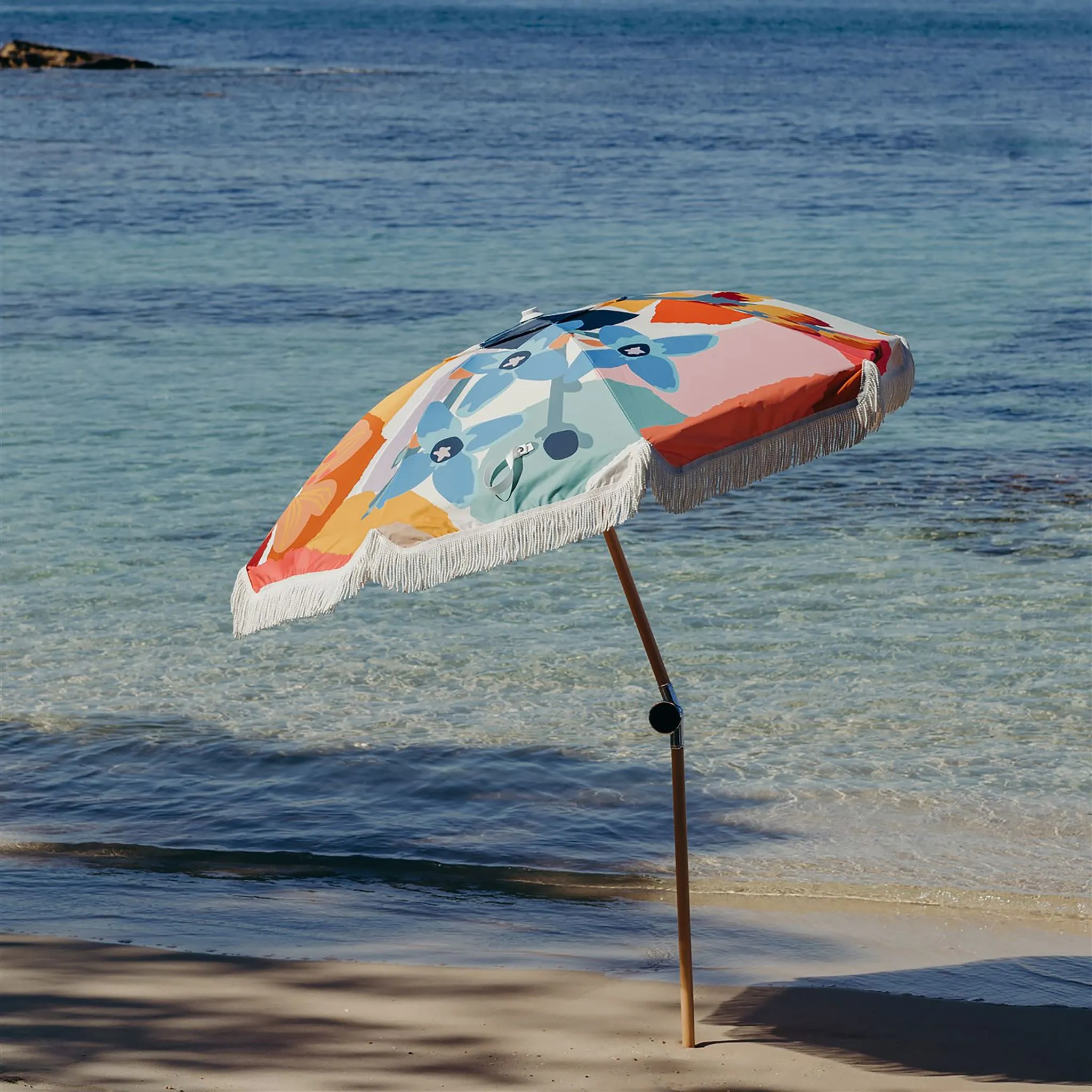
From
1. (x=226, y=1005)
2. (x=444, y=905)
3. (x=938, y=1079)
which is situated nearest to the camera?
(x=938, y=1079)

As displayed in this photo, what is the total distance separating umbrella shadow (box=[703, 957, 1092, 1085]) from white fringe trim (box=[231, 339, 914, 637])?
1806mm

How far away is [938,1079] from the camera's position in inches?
164

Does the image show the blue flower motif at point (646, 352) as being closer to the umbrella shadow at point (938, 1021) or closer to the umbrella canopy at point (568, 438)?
the umbrella canopy at point (568, 438)

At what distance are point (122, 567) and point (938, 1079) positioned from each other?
675 centimetres

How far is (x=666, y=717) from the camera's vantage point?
4.13 metres

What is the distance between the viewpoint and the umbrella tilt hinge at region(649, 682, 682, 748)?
4113 mm

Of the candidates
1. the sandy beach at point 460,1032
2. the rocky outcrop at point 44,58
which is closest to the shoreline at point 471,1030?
the sandy beach at point 460,1032

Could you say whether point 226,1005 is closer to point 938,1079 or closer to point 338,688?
point 938,1079

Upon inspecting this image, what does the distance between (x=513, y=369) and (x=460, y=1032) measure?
6.48ft

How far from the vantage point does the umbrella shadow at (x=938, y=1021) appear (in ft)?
14.0

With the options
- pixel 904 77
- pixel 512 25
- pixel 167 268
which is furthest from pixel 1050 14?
pixel 167 268

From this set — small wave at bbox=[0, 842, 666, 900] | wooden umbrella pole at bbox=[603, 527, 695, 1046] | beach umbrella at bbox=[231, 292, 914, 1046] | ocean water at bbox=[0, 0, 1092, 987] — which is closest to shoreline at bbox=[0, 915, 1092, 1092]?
wooden umbrella pole at bbox=[603, 527, 695, 1046]

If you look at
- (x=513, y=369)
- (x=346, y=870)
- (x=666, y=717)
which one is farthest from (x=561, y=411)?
(x=346, y=870)

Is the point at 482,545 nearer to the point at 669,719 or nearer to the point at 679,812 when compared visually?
the point at 669,719
